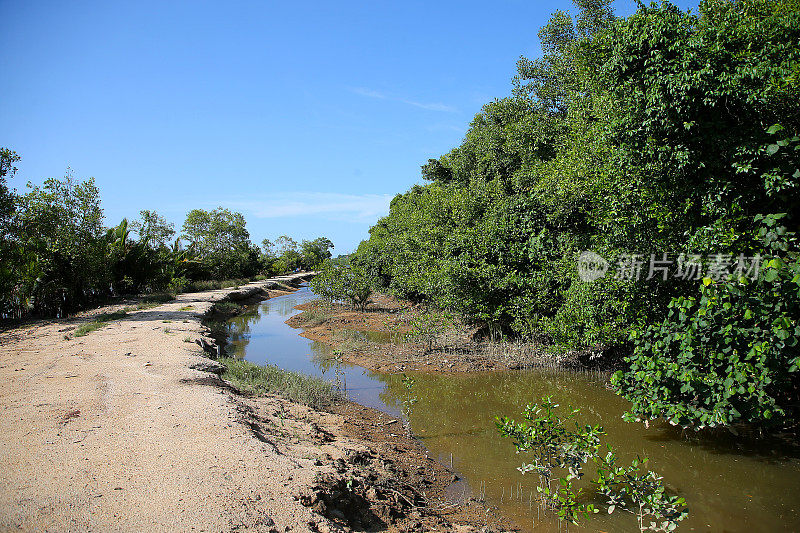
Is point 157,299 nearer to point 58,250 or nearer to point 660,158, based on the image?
point 58,250

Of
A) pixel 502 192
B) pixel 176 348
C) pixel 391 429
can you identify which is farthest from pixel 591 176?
pixel 176 348

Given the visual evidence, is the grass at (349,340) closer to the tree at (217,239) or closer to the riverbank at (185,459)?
the riverbank at (185,459)

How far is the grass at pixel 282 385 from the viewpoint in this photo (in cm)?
859

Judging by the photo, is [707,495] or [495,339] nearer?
[707,495]

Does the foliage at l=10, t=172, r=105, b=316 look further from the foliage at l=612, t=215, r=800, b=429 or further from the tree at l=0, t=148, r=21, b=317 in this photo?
the foliage at l=612, t=215, r=800, b=429

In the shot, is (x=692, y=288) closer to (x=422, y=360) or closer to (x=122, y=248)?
(x=422, y=360)

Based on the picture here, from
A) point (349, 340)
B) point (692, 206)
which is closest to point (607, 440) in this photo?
point (692, 206)

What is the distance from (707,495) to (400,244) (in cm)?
1756

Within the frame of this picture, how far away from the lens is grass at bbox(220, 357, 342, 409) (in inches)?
338

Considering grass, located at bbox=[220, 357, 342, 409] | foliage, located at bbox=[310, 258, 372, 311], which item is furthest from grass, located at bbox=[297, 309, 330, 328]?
grass, located at bbox=[220, 357, 342, 409]

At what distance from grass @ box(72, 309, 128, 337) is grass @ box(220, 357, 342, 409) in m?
5.50

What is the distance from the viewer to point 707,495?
5438mm
